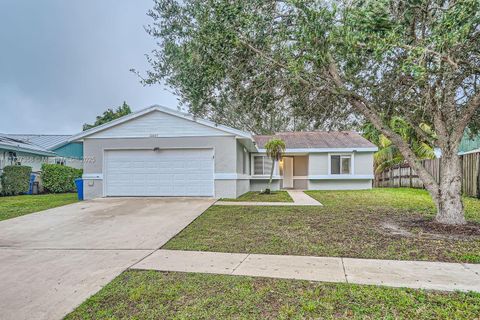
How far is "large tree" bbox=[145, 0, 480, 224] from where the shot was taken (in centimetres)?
550

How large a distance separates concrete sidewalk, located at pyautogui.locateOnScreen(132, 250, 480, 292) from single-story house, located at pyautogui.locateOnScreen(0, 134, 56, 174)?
53.3ft

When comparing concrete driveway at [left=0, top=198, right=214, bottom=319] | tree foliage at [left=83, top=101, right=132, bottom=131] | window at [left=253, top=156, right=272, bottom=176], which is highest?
tree foliage at [left=83, top=101, right=132, bottom=131]

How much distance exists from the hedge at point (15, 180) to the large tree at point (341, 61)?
12.9 meters

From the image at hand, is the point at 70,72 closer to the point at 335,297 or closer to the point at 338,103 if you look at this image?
the point at 338,103

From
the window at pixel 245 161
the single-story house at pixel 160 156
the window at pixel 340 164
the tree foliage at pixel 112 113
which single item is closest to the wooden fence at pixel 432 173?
the window at pixel 340 164

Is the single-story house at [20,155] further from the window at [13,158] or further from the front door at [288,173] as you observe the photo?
the front door at [288,173]

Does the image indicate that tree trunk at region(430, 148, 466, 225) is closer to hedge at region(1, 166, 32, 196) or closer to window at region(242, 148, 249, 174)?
window at region(242, 148, 249, 174)

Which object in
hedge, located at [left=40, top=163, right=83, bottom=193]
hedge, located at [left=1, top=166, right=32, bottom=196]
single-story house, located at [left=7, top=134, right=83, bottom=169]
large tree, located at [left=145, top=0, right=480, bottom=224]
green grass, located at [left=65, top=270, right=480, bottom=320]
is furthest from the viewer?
single-story house, located at [left=7, top=134, right=83, bottom=169]

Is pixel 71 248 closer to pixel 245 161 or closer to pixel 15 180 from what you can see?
pixel 245 161

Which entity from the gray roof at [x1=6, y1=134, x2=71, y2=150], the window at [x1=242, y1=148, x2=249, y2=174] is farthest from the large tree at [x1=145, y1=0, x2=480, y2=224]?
the gray roof at [x1=6, y1=134, x2=71, y2=150]

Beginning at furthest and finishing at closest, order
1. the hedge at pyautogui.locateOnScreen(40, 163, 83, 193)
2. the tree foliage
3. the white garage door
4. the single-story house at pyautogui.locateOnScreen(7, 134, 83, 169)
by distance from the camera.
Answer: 1. the tree foliage
2. the single-story house at pyautogui.locateOnScreen(7, 134, 83, 169)
3. the hedge at pyautogui.locateOnScreen(40, 163, 83, 193)
4. the white garage door

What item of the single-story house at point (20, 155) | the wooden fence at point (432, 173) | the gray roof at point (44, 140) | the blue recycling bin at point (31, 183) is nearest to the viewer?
the wooden fence at point (432, 173)

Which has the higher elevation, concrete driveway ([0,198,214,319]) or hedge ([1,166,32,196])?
hedge ([1,166,32,196])

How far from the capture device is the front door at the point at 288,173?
21.5 metres
